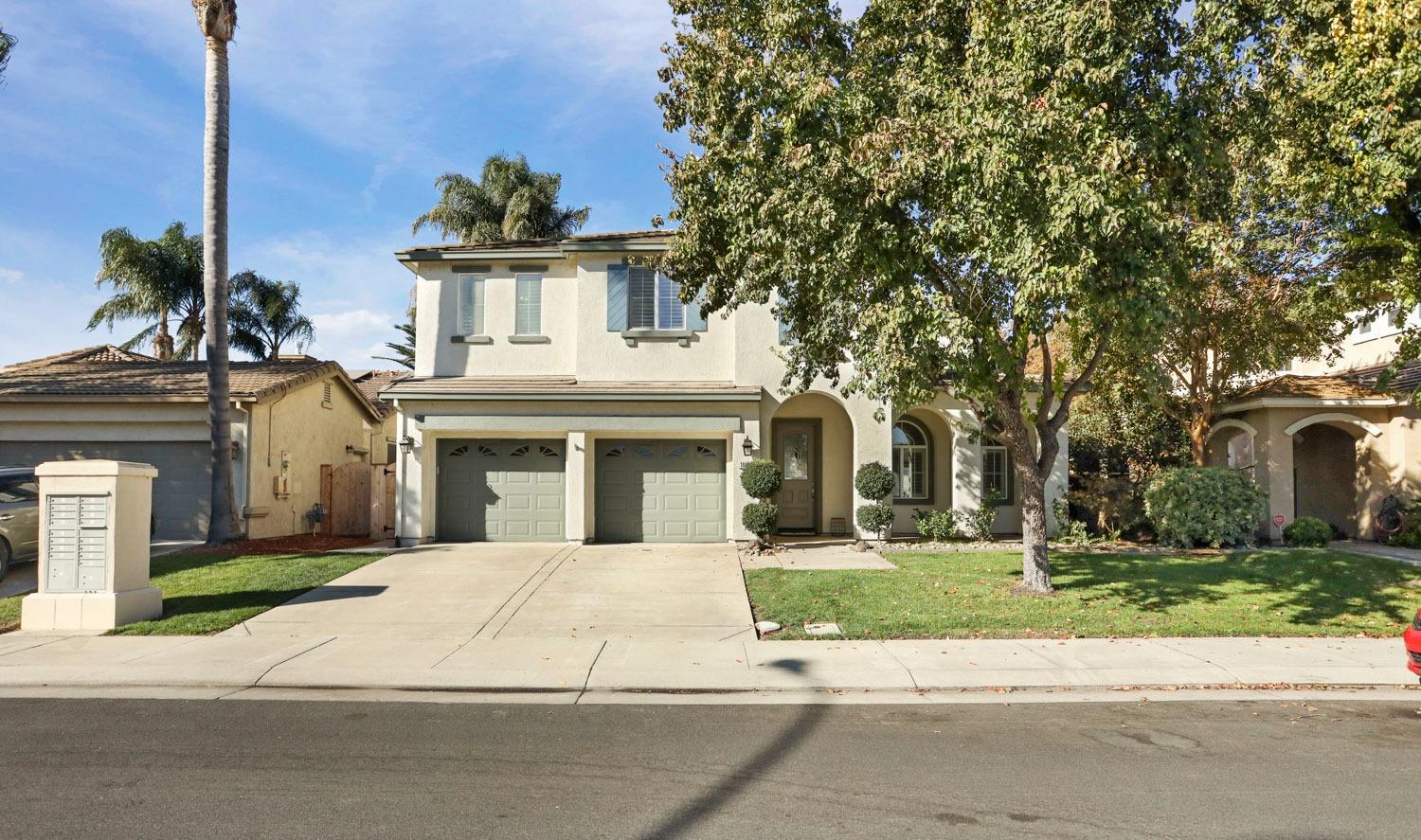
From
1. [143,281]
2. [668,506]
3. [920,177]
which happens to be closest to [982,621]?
[920,177]

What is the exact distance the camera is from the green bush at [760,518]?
1578cm

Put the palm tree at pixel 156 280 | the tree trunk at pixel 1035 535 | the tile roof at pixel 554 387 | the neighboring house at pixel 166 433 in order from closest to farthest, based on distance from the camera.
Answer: the tree trunk at pixel 1035 535 → the tile roof at pixel 554 387 → the neighboring house at pixel 166 433 → the palm tree at pixel 156 280

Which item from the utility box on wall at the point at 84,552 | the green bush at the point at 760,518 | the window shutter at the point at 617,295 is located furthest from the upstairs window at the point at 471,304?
the utility box on wall at the point at 84,552

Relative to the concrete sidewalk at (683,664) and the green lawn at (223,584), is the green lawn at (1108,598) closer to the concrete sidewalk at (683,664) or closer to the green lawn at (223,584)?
the concrete sidewalk at (683,664)

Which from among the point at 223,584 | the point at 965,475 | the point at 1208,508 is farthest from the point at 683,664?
the point at 1208,508

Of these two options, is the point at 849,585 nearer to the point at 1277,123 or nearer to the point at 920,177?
the point at 920,177

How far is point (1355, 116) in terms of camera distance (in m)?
9.98

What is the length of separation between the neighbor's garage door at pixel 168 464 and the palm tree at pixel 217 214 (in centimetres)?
187

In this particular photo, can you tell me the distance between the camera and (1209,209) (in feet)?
33.7

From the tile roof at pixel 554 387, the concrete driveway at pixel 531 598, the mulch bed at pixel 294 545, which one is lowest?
the concrete driveway at pixel 531 598

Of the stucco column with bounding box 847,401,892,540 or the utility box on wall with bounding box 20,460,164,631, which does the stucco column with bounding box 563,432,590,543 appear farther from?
the utility box on wall with bounding box 20,460,164,631

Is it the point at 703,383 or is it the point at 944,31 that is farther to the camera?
the point at 703,383

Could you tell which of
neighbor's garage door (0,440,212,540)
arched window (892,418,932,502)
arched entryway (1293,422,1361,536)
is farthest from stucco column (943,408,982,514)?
neighbor's garage door (0,440,212,540)

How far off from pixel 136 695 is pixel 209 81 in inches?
503
